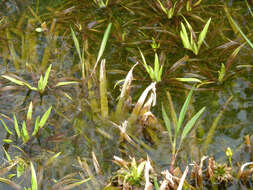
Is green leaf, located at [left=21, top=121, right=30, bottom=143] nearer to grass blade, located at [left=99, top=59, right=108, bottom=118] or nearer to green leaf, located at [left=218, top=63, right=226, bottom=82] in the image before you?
grass blade, located at [left=99, top=59, right=108, bottom=118]

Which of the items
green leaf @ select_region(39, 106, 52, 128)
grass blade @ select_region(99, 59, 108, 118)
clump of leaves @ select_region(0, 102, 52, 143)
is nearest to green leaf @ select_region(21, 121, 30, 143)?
clump of leaves @ select_region(0, 102, 52, 143)

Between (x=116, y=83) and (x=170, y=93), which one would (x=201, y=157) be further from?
(x=116, y=83)

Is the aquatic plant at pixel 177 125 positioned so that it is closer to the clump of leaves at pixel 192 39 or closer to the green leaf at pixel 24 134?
the clump of leaves at pixel 192 39

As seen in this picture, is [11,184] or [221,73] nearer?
[11,184]

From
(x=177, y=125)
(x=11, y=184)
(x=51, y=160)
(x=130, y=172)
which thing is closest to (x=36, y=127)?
(x=51, y=160)

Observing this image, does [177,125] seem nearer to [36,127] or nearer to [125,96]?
[125,96]

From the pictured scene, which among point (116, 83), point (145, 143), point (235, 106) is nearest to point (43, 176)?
point (145, 143)

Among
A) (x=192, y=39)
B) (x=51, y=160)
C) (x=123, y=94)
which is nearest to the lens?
(x=51, y=160)

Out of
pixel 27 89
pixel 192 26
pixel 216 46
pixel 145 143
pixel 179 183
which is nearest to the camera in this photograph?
pixel 179 183

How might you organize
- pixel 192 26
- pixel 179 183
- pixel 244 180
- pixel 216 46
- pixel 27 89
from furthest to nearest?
pixel 192 26 → pixel 216 46 → pixel 27 89 → pixel 244 180 → pixel 179 183
